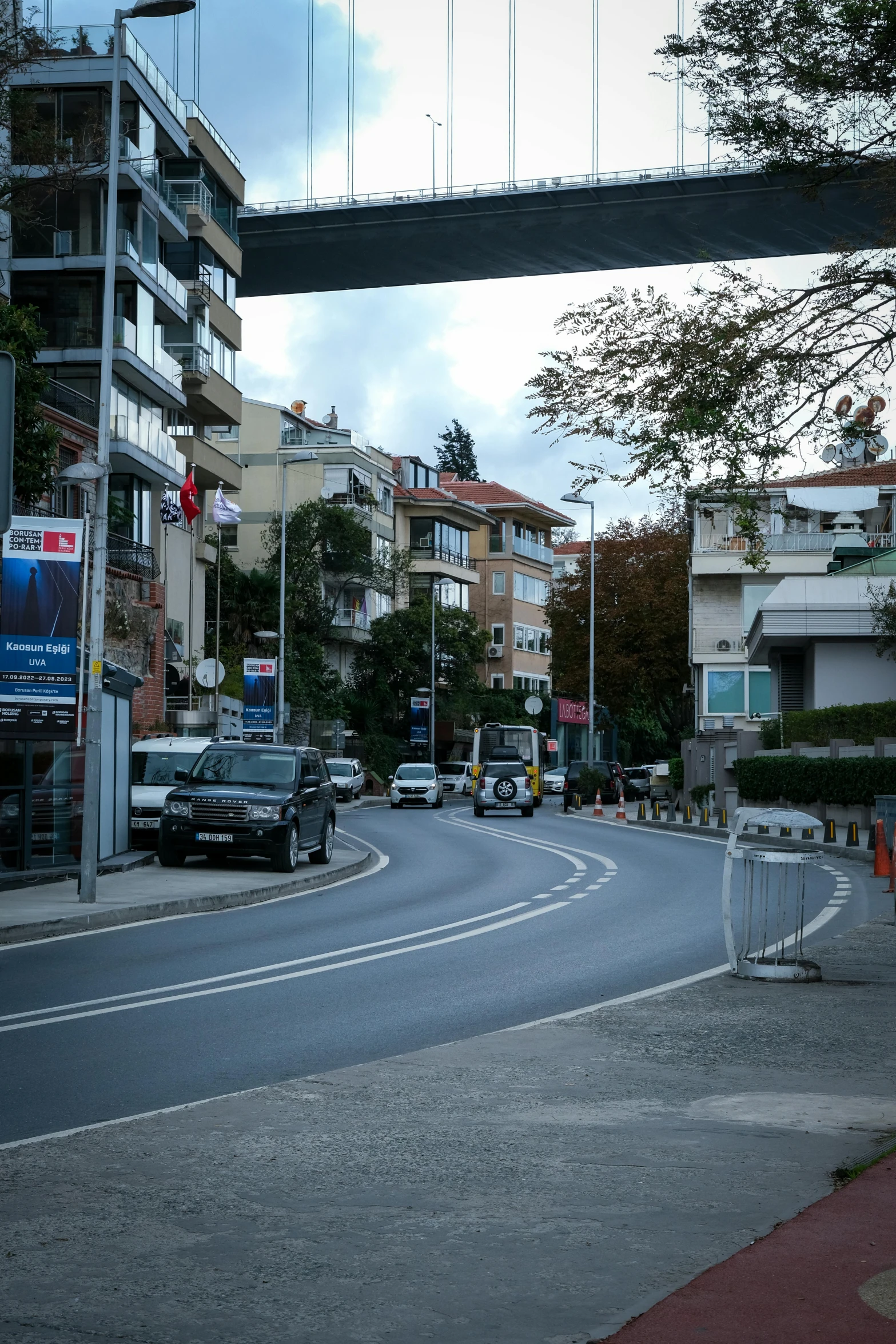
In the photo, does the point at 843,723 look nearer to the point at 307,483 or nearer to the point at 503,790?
the point at 503,790

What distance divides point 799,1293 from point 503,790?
1957 inches

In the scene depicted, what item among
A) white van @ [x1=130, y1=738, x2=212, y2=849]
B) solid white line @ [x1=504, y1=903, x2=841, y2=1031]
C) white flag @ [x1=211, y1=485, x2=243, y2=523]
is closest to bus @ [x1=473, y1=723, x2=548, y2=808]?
white flag @ [x1=211, y1=485, x2=243, y2=523]

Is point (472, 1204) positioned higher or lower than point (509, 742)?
lower

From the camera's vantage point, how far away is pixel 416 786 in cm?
6388

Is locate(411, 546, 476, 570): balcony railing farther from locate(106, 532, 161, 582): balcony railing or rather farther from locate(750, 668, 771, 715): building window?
locate(106, 532, 161, 582): balcony railing

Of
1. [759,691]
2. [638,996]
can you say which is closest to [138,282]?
[759,691]

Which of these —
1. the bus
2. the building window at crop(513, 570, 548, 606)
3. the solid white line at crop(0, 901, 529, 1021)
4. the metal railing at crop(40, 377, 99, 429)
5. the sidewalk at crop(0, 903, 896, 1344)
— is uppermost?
the building window at crop(513, 570, 548, 606)

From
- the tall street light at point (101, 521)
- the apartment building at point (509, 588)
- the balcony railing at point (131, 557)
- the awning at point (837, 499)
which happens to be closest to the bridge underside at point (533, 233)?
the balcony railing at point (131, 557)

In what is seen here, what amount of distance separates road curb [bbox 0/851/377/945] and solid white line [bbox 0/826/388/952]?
0.02 metres

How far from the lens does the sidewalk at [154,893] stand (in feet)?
56.4

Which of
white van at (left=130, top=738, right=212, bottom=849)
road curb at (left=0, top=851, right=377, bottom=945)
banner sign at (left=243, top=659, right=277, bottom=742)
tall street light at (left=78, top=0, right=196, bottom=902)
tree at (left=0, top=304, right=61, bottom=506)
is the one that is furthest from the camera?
banner sign at (left=243, top=659, right=277, bottom=742)

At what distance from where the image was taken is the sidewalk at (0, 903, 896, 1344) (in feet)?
15.5

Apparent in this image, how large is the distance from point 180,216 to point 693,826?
2601cm

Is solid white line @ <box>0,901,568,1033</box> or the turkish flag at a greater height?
the turkish flag
